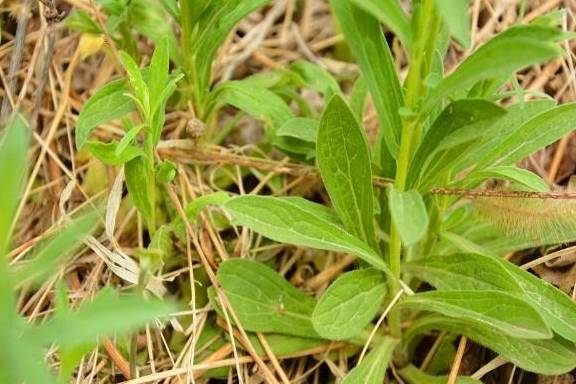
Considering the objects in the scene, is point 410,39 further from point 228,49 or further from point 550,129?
point 228,49

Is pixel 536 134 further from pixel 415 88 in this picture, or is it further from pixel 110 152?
pixel 110 152

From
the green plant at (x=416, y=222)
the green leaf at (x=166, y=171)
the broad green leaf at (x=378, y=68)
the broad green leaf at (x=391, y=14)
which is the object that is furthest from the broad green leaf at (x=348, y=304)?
the broad green leaf at (x=391, y=14)

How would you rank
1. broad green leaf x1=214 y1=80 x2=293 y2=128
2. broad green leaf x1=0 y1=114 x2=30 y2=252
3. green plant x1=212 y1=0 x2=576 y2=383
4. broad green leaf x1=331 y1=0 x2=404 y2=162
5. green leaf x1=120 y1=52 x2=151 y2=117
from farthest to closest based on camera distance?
broad green leaf x1=214 y1=80 x2=293 y2=128 < green leaf x1=120 y1=52 x2=151 y2=117 < broad green leaf x1=331 y1=0 x2=404 y2=162 < green plant x1=212 y1=0 x2=576 y2=383 < broad green leaf x1=0 y1=114 x2=30 y2=252

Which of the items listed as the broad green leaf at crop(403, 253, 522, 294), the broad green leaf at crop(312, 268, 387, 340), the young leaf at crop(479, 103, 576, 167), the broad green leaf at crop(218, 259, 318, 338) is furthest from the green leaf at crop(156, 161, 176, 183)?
the young leaf at crop(479, 103, 576, 167)

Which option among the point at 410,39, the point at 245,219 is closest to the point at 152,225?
the point at 245,219

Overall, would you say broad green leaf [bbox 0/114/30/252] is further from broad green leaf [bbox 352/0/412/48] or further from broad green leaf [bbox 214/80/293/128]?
broad green leaf [bbox 214/80/293/128]

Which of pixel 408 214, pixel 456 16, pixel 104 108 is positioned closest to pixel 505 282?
pixel 408 214
